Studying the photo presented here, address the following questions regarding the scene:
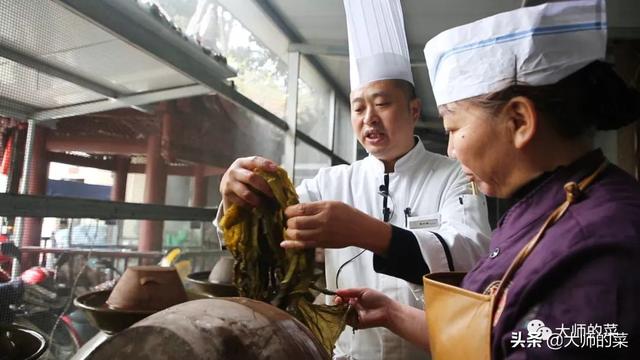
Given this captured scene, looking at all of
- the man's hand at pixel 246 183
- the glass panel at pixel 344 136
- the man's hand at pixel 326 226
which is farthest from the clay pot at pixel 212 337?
the glass panel at pixel 344 136

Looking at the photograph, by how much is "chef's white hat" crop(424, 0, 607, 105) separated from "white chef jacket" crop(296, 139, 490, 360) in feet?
2.02

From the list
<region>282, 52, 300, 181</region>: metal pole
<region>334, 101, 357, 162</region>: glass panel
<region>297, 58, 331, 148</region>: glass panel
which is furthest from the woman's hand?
<region>334, 101, 357, 162</region>: glass panel

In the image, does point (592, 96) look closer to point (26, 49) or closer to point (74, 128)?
point (26, 49)

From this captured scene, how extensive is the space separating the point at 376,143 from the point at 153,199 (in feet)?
4.40

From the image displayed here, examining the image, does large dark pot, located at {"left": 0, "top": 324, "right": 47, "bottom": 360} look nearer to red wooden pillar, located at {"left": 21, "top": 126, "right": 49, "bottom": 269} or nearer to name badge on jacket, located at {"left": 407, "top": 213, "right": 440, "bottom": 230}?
red wooden pillar, located at {"left": 21, "top": 126, "right": 49, "bottom": 269}

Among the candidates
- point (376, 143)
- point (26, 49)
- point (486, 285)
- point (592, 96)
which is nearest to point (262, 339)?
point (486, 285)

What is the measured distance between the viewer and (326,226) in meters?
1.24

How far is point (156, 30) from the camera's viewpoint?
7.02 feet

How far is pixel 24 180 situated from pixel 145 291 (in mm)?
710

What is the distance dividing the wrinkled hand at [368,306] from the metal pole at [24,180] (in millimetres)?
1184

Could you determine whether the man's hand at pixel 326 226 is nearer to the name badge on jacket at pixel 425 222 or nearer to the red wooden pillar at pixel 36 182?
the name badge on jacket at pixel 425 222

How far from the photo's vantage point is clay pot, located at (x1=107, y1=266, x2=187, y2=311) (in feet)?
4.37

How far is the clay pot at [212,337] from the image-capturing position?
2.39ft

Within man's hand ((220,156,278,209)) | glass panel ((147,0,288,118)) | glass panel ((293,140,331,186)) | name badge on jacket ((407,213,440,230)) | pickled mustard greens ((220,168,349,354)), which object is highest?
glass panel ((147,0,288,118))
